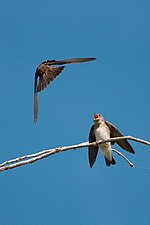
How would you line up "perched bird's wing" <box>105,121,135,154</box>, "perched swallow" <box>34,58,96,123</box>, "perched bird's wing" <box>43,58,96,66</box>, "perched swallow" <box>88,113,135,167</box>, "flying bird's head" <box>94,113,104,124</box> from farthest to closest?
"flying bird's head" <box>94,113,104,124</box>
"perched swallow" <box>88,113,135,167</box>
"perched bird's wing" <box>105,121,135,154</box>
"perched swallow" <box>34,58,96,123</box>
"perched bird's wing" <box>43,58,96,66</box>

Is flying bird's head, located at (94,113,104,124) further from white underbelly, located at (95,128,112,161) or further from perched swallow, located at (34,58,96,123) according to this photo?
perched swallow, located at (34,58,96,123)

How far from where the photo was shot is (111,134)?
16.6 ft

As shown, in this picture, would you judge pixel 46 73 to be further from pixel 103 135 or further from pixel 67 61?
pixel 103 135

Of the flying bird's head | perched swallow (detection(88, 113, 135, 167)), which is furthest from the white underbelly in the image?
the flying bird's head

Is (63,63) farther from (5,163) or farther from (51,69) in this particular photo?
(5,163)

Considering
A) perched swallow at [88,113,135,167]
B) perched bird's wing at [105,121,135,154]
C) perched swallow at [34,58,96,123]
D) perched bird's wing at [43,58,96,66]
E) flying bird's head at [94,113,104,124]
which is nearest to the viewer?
perched bird's wing at [43,58,96,66]

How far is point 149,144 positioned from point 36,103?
869mm

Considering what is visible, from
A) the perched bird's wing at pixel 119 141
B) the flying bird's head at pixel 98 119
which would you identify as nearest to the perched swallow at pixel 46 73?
the perched bird's wing at pixel 119 141

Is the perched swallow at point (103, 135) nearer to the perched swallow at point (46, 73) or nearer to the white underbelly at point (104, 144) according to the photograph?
the white underbelly at point (104, 144)

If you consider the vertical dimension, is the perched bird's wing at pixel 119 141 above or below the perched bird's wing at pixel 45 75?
below

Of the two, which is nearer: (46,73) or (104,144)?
(46,73)

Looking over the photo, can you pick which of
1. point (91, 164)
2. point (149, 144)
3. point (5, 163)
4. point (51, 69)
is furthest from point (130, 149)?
point (5, 163)

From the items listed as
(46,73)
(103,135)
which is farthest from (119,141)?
(46,73)

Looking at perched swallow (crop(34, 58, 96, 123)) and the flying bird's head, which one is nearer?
perched swallow (crop(34, 58, 96, 123))
